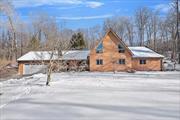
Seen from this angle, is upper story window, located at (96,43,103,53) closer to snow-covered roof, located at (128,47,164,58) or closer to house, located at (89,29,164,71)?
house, located at (89,29,164,71)

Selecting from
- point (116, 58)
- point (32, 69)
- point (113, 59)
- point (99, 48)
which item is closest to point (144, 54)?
point (116, 58)

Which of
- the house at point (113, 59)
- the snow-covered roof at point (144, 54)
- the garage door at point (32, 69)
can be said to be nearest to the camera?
the garage door at point (32, 69)

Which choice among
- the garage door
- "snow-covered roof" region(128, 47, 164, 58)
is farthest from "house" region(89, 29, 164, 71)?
the garage door

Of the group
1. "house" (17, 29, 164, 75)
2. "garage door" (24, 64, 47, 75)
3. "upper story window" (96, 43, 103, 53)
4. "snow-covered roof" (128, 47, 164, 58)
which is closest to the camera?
"garage door" (24, 64, 47, 75)

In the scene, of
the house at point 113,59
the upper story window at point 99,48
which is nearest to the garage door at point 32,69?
the house at point 113,59

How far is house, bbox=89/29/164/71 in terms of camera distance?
4541cm

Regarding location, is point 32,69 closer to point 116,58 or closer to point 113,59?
point 113,59

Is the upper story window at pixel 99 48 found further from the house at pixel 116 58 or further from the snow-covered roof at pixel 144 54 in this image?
the snow-covered roof at pixel 144 54

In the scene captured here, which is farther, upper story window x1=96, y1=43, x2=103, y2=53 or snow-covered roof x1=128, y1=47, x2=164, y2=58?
snow-covered roof x1=128, y1=47, x2=164, y2=58

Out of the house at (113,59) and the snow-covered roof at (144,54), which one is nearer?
the house at (113,59)

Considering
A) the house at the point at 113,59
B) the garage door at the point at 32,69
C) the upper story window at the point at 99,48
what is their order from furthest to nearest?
the upper story window at the point at 99,48, the house at the point at 113,59, the garage door at the point at 32,69

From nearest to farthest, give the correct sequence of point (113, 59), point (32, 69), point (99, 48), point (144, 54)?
point (32, 69) → point (113, 59) → point (99, 48) → point (144, 54)

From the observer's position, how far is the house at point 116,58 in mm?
45406

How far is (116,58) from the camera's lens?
45500 mm
